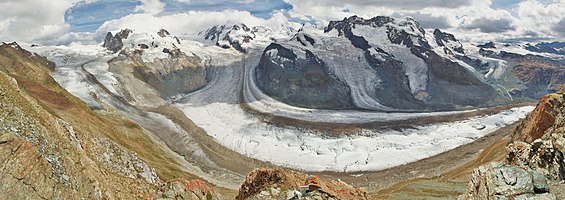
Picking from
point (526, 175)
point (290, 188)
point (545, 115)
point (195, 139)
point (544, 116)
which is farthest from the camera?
point (195, 139)

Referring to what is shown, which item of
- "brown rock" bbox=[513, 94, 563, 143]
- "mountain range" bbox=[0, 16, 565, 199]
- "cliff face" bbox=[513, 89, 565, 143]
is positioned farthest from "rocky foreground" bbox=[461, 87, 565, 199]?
"brown rock" bbox=[513, 94, 563, 143]

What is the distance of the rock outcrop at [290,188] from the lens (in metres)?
22.6

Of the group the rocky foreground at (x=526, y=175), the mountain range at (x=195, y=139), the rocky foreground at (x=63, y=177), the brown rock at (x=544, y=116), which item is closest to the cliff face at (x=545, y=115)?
the brown rock at (x=544, y=116)

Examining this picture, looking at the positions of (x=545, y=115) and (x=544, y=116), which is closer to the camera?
(x=545, y=115)

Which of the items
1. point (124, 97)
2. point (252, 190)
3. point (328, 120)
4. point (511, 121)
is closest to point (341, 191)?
point (252, 190)

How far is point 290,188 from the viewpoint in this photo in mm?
24500

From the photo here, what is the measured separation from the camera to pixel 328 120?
154m

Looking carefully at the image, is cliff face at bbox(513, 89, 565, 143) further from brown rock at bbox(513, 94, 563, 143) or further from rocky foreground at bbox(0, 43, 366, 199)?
rocky foreground at bbox(0, 43, 366, 199)

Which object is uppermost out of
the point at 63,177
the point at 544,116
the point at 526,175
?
the point at 526,175

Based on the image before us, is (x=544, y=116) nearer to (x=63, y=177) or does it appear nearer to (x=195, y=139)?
(x=63, y=177)

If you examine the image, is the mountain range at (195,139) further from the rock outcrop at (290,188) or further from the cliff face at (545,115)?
the cliff face at (545,115)

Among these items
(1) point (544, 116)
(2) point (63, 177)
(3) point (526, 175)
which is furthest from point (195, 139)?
(3) point (526, 175)

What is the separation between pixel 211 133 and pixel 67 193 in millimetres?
113657

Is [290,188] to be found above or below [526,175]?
below
